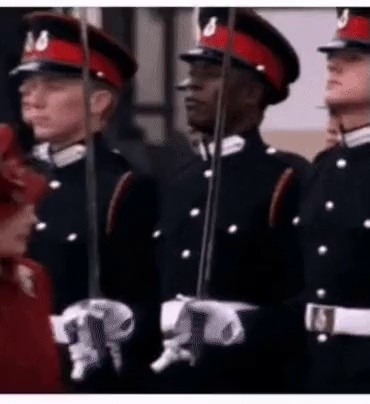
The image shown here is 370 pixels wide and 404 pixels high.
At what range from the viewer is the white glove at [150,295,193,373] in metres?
6.40

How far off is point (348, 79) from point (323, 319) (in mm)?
523

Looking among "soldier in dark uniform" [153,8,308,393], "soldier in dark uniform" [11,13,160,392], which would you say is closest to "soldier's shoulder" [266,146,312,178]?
"soldier in dark uniform" [153,8,308,393]

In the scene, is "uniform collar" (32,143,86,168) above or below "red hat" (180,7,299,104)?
below

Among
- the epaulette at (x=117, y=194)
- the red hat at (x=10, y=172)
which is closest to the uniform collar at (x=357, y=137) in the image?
the epaulette at (x=117, y=194)

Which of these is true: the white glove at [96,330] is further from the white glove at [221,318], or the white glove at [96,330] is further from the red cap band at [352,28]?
the red cap band at [352,28]

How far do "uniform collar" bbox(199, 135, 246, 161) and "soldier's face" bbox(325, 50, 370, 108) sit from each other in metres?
0.21

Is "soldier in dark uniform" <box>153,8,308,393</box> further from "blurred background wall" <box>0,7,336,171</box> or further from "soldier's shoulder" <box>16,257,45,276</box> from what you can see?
"soldier's shoulder" <box>16,257,45,276</box>

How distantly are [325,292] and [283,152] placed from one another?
0.32 metres

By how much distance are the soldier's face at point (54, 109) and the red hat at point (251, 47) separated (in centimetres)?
26

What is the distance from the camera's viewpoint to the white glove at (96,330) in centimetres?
640

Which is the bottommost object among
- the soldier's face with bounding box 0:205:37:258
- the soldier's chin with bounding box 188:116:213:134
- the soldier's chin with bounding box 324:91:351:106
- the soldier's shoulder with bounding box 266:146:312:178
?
the soldier's face with bounding box 0:205:37:258
